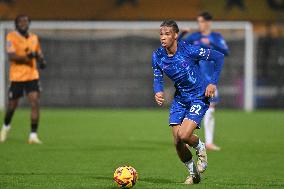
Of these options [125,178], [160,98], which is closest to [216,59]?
[160,98]

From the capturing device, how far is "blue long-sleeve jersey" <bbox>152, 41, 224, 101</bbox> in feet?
35.0

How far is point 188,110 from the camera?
10.8 meters

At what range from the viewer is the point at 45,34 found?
27094 millimetres

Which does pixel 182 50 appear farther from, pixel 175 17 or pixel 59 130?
pixel 175 17

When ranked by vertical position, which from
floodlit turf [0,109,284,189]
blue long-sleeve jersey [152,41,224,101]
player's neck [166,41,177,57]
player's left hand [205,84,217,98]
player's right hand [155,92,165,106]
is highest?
player's neck [166,41,177,57]

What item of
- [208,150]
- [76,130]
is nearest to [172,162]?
[208,150]

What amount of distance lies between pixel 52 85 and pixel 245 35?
22.1 feet

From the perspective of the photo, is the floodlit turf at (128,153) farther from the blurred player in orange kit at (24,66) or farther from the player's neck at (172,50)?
the player's neck at (172,50)

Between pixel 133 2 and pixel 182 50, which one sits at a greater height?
pixel 133 2

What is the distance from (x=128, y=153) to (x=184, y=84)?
4.50 metres


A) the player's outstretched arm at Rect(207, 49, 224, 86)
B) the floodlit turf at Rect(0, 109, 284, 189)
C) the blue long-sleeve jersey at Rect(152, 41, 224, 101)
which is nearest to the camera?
the blue long-sleeve jersey at Rect(152, 41, 224, 101)

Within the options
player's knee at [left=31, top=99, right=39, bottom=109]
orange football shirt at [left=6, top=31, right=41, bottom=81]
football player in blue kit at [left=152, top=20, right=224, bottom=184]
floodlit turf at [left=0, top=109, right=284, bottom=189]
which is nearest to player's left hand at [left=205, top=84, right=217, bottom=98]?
football player in blue kit at [left=152, top=20, right=224, bottom=184]

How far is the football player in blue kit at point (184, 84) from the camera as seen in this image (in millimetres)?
10555

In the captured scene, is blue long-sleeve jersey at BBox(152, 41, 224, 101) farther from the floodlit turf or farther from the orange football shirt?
the orange football shirt
